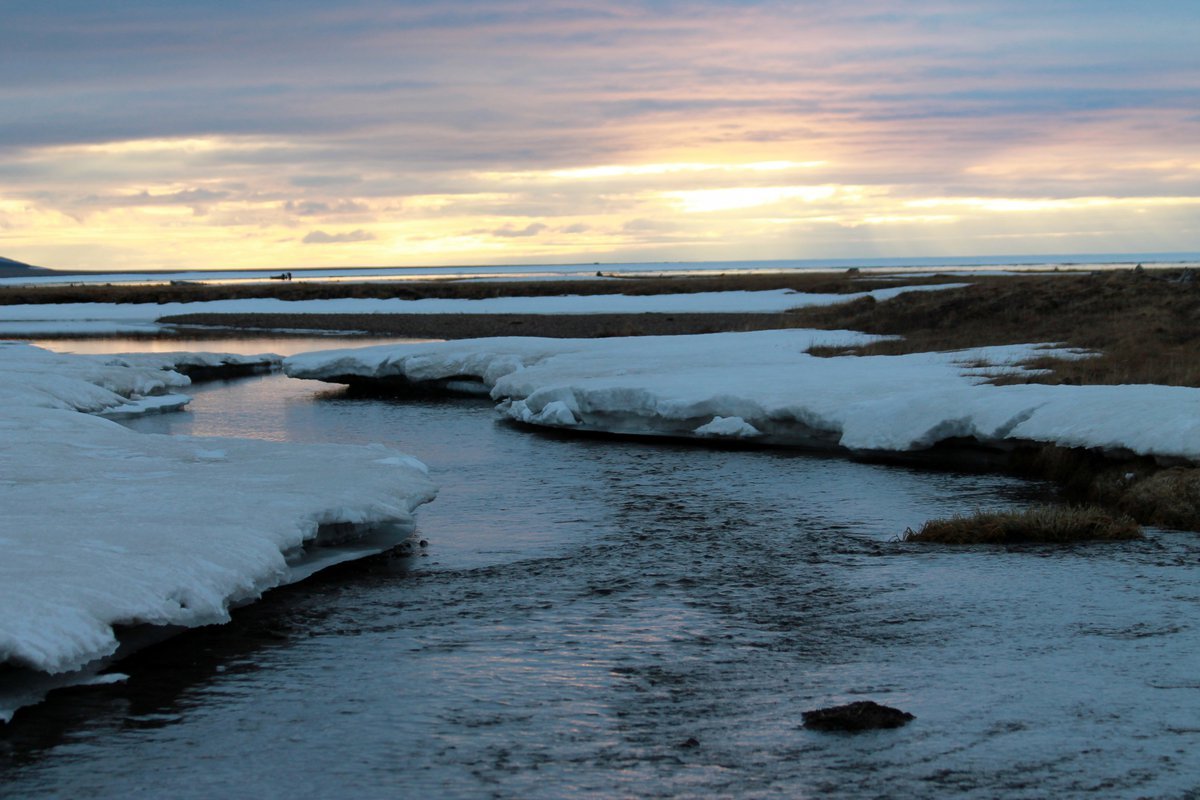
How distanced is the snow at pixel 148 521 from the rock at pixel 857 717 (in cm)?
473

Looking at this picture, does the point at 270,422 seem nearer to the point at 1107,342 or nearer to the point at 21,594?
the point at 21,594

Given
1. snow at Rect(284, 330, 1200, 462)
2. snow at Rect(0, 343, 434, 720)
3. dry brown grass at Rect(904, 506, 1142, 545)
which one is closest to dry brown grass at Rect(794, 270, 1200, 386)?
snow at Rect(284, 330, 1200, 462)

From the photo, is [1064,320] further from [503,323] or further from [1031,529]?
[503,323]

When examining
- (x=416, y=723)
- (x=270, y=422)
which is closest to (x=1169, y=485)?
(x=416, y=723)

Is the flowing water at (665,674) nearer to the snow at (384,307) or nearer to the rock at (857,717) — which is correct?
the rock at (857,717)

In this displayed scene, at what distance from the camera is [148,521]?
11.3m

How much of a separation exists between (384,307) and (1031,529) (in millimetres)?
52875

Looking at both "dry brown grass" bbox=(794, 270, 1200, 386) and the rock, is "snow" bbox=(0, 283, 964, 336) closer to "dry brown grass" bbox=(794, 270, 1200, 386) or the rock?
"dry brown grass" bbox=(794, 270, 1200, 386)

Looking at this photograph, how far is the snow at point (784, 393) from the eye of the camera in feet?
54.3

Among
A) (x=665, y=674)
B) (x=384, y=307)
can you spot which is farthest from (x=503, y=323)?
(x=665, y=674)

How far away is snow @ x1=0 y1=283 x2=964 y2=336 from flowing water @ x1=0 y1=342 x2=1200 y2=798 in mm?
36418

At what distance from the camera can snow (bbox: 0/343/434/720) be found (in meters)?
8.70

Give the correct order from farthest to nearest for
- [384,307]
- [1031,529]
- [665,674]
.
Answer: [384,307]
[1031,529]
[665,674]

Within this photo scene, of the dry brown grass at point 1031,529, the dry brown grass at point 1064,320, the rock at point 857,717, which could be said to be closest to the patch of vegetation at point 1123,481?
the dry brown grass at point 1031,529
